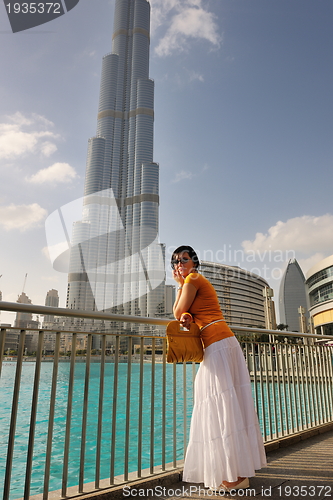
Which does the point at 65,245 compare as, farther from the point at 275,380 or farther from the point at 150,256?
the point at 275,380

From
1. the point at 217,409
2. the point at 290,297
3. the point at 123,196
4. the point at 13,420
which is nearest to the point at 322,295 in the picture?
the point at 123,196

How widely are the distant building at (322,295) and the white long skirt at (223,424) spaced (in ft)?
127

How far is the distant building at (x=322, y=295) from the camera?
3727 centimetres

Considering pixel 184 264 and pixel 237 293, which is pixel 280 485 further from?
pixel 237 293

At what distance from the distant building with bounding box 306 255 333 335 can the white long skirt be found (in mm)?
38682

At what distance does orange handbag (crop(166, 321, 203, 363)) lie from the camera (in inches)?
84.5

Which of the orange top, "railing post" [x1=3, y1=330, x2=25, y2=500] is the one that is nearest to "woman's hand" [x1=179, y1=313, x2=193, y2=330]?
the orange top

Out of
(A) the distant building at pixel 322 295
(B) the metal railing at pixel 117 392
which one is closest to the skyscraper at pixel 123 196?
(A) the distant building at pixel 322 295

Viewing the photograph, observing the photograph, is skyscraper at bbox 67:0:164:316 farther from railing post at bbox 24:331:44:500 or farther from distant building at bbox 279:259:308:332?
distant building at bbox 279:259:308:332

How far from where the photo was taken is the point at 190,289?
2.24m

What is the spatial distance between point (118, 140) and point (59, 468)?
236ft

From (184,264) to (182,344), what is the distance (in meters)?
0.62

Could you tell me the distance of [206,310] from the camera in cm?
230

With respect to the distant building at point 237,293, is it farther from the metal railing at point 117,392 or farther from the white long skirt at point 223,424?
the white long skirt at point 223,424
